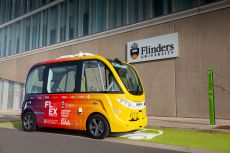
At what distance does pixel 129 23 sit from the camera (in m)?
20.9

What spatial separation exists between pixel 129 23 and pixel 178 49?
461 cm

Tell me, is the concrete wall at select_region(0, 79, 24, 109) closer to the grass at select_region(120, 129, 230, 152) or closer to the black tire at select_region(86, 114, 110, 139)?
the black tire at select_region(86, 114, 110, 139)

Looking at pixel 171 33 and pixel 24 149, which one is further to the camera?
pixel 171 33

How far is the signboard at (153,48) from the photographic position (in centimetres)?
1783

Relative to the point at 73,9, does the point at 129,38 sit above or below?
below

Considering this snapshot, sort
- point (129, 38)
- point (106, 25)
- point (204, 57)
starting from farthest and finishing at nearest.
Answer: point (106, 25), point (129, 38), point (204, 57)

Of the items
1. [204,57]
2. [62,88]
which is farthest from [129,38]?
[62,88]

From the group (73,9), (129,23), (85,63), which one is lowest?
(85,63)

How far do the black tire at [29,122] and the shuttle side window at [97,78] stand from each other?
111 inches

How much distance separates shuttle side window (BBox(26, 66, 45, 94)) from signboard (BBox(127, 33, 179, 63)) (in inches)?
325

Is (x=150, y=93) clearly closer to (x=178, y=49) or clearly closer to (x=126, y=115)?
(x=178, y=49)

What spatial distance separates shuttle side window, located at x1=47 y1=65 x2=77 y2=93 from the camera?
1105 centimetres

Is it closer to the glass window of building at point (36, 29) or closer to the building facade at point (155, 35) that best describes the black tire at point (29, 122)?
the building facade at point (155, 35)

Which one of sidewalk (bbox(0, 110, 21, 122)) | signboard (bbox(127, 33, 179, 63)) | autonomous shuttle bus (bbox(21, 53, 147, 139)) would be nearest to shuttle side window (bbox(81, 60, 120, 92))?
autonomous shuttle bus (bbox(21, 53, 147, 139))
